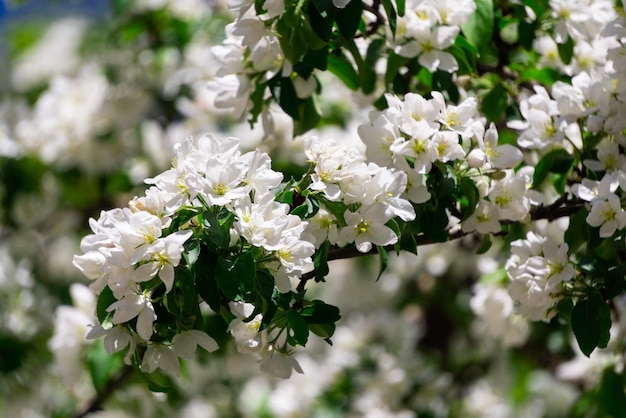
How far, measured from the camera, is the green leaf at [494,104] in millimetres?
1593

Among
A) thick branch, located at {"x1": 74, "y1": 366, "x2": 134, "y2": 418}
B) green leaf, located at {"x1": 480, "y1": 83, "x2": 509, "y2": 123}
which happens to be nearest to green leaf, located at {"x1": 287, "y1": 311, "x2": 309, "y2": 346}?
green leaf, located at {"x1": 480, "y1": 83, "x2": 509, "y2": 123}

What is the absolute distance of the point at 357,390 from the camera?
2.56m

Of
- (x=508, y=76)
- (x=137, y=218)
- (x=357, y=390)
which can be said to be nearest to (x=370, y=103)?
(x=508, y=76)

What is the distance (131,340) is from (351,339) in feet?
5.44

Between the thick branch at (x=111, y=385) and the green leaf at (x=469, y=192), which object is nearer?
the green leaf at (x=469, y=192)

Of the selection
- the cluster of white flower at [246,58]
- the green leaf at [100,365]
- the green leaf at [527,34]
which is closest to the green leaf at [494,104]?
the green leaf at [527,34]

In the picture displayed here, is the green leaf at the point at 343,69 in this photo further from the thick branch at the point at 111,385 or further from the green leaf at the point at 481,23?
the thick branch at the point at 111,385

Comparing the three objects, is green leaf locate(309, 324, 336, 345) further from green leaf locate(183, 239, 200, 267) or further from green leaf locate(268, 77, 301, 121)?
green leaf locate(268, 77, 301, 121)

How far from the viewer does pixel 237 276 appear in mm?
1028

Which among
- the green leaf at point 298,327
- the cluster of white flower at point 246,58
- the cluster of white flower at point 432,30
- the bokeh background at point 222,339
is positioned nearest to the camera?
the green leaf at point 298,327

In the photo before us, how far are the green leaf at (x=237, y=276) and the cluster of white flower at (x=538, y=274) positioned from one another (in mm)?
426

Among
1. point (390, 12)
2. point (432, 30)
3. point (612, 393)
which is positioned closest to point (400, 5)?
point (390, 12)

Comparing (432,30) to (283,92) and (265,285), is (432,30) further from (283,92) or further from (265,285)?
(265,285)

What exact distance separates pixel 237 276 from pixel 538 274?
45 centimetres
